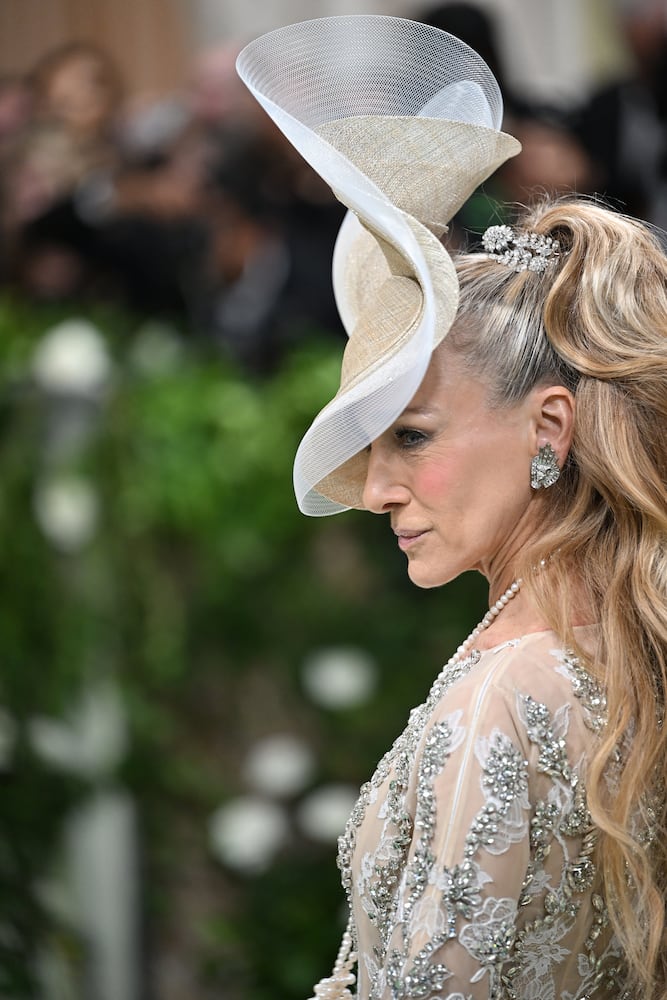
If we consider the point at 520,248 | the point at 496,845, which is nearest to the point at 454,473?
the point at 520,248

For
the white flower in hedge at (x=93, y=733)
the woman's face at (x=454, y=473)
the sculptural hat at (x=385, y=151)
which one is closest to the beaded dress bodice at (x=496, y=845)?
the woman's face at (x=454, y=473)

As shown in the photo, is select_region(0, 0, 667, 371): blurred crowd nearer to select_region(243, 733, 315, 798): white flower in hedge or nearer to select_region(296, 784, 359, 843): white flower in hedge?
select_region(243, 733, 315, 798): white flower in hedge

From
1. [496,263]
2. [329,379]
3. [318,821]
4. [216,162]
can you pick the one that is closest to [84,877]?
[318,821]

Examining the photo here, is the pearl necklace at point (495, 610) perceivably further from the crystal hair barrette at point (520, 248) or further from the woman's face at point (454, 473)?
the crystal hair barrette at point (520, 248)

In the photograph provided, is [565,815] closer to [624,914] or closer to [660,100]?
[624,914]

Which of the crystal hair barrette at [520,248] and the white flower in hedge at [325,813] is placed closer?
the crystal hair barrette at [520,248]

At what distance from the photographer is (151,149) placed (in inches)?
142

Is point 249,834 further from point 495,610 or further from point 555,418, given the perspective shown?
point 555,418

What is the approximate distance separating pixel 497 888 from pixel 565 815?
0.09 m

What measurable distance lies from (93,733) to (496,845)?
79.6 inches

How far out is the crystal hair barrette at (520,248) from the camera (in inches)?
47.3

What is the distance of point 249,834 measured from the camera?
2.89 metres

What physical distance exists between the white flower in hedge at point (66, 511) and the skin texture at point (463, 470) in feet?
5.96

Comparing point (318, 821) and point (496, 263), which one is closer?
point (496, 263)
